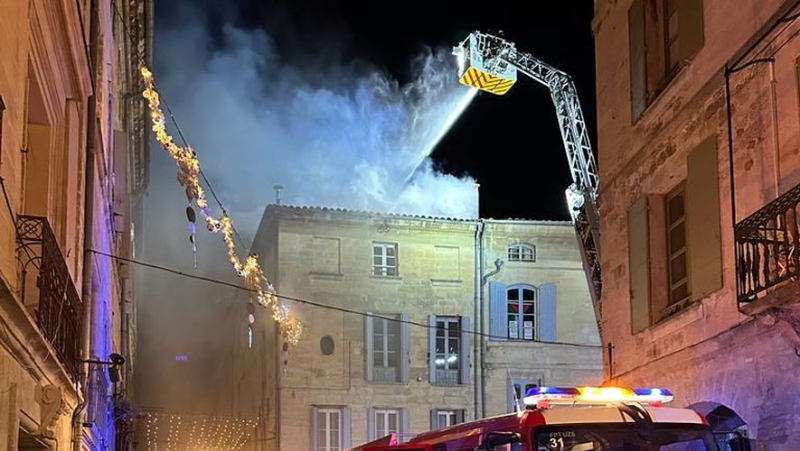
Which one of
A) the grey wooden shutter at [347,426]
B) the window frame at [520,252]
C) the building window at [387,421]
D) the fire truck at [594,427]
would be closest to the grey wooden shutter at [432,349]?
the building window at [387,421]

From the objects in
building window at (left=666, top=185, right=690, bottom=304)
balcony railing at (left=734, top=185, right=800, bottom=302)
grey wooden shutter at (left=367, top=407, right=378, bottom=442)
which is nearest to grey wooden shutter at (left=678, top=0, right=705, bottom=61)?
building window at (left=666, top=185, right=690, bottom=304)

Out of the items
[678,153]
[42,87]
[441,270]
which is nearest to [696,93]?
[678,153]

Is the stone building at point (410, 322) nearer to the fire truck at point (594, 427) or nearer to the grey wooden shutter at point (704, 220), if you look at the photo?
the grey wooden shutter at point (704, 220)

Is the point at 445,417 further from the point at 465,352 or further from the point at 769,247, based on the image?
the point at 769,247

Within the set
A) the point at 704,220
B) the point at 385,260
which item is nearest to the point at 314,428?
the point at 385,260

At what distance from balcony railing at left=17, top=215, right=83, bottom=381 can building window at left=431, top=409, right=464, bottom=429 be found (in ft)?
61.2

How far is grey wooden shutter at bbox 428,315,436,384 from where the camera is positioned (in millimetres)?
28047

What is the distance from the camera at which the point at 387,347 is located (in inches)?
1104

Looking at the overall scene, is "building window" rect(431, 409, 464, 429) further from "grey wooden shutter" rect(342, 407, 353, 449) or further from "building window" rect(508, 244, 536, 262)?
"building window" rect(508, 244, 536, 262)

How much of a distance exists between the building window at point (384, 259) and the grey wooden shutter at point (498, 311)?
2957 millimetres

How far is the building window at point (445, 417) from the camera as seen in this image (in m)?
27.9

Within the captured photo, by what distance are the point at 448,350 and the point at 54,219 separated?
1930 centimetres

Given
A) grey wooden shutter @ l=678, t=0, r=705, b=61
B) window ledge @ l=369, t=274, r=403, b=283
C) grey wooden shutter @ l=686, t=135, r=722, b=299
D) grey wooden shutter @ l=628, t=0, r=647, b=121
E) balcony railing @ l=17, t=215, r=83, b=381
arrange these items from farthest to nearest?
window ledge @ l=369, t=274, r=403, b=283, grey wooden shutter @ l=628, t=0, r=647, b=121, grey wooden shutter @ l=678, t=0, r=705, b=61, grey wooden shutter @ l=686, t=135, r=722, b=299, balcony railing @ l=17, t=215, r=83, b=381

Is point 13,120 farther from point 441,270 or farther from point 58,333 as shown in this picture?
point 441,270
